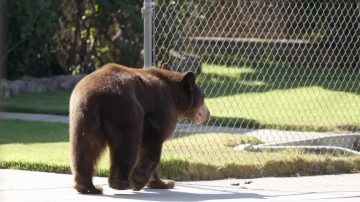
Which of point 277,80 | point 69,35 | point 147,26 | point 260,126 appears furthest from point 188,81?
point 69,35

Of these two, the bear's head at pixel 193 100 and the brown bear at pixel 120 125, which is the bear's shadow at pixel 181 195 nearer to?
the brown bear at pixel 120 125

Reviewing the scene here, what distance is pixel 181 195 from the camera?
9297 millimetres

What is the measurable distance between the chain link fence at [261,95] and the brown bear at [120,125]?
125cm

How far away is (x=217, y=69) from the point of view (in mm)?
19625

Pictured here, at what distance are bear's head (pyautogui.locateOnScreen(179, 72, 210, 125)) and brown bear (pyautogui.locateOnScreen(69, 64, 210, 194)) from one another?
0.32m

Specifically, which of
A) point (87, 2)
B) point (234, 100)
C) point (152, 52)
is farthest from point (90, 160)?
point (87, 2)

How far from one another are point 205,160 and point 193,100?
93 centimetres

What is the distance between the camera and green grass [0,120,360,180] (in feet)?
34.0

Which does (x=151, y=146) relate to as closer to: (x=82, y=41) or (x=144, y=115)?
(x=144, y=115)

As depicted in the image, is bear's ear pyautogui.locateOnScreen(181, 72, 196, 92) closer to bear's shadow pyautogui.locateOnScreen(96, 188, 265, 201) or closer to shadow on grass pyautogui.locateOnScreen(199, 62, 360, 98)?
bear's shadow pyautogui.locateOnScreen(96, 188, 265, 201)

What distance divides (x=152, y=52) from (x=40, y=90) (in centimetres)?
895

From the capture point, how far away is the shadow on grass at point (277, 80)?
16969 mm

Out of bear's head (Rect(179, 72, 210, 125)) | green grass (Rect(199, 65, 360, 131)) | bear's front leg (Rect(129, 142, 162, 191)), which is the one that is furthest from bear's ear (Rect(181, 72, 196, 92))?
green grass (Rect(199, 65, 360, 131))

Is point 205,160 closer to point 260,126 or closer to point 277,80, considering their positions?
point 260,126
